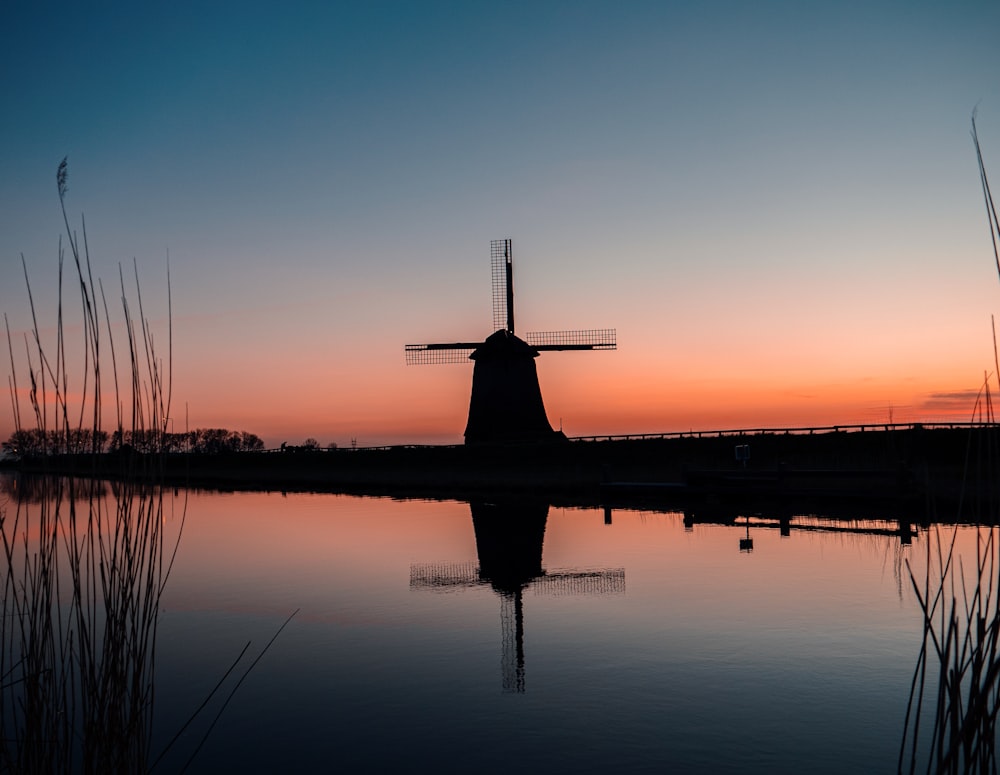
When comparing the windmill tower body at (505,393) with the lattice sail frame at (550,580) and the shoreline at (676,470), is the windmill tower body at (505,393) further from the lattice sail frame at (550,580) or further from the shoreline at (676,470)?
the lattice sail frame at (550,580)

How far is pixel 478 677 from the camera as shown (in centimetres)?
811

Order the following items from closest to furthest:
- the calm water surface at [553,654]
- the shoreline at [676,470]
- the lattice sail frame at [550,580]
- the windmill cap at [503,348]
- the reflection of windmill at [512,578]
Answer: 1. the calm water surface at [553,654]
2. the reflection of windmill at [512,578]
3. the lattice sail frame at [550,580]
4. the shoreline at [676,470]
5. the windmill cap at [503,348]

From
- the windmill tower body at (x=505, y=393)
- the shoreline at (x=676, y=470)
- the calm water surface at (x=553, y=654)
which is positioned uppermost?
the windmill tower body at (x=505, y=393)

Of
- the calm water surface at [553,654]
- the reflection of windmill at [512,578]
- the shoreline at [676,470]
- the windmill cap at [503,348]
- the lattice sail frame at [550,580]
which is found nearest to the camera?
the calm water surface at [553,654]

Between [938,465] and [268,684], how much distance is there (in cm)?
2376

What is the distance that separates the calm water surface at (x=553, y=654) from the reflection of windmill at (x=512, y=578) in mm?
57

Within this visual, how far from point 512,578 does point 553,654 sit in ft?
15.2

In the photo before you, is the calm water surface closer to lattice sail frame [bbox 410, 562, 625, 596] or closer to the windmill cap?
lattice sail frame [bbox 410, 562, 625, 596]

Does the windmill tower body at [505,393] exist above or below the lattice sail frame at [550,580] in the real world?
above

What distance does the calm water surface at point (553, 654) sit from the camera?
6.28 metres

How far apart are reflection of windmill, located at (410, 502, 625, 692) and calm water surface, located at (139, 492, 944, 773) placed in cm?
6

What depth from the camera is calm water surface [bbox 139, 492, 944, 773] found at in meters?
6.28

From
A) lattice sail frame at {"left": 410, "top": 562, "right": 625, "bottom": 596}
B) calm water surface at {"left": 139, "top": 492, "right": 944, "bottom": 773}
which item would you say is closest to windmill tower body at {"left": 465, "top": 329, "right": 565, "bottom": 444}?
calm water surface at {"left": 139, "top": 492, "right": 944, "bottom": 773}

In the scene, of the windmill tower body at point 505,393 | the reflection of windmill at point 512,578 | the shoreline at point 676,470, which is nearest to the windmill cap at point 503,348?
the windmill tower body at point 505,393
